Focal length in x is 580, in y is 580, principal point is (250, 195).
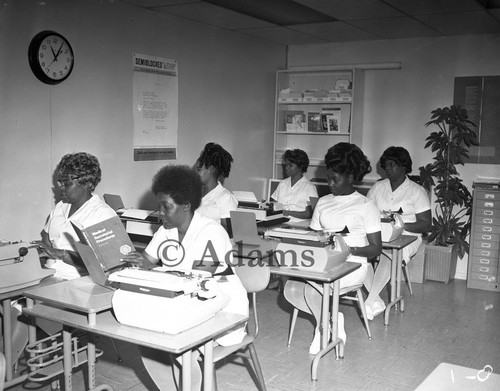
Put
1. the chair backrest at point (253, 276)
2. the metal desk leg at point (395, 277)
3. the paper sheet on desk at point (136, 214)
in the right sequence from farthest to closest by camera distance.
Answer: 1. the metal desk leg at point (395, 277)
2. the paper sheet on desk at point (136, 214)
3. the chair backrest at point (253, 276)

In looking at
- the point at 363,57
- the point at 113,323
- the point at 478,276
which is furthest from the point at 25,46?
the point at 478,276

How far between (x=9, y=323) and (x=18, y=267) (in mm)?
318

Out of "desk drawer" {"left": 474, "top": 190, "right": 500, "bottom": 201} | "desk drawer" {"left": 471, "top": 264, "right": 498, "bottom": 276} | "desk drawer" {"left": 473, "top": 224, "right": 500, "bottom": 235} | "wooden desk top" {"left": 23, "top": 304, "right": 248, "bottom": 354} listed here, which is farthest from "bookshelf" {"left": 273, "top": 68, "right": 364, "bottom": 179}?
"wooden desk top" {"left": 23, "top": 304, "right": 248, "bottom": 354}

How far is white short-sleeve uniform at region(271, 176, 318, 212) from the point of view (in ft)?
19.6

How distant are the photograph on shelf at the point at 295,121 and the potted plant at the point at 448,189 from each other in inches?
58.4

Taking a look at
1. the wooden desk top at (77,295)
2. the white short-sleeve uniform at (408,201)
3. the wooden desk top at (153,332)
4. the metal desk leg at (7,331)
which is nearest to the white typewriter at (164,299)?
the wooden desk top at (153,332)

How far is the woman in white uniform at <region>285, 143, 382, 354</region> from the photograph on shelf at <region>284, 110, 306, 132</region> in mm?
3013

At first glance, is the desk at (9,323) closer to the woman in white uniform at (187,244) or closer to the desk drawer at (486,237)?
the woman in white uniform at (187,244)

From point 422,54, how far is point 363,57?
673 millimetres

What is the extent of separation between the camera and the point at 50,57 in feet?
13.8

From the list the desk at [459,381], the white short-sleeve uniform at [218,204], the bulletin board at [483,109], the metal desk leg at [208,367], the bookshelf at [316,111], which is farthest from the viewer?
the bookshelf at [316,111]

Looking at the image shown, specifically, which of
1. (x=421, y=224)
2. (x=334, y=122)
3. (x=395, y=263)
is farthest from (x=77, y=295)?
(x=334, y=122)

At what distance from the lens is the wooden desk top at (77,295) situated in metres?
2.43

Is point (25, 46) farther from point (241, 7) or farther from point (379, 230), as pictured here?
point (379, 230)
